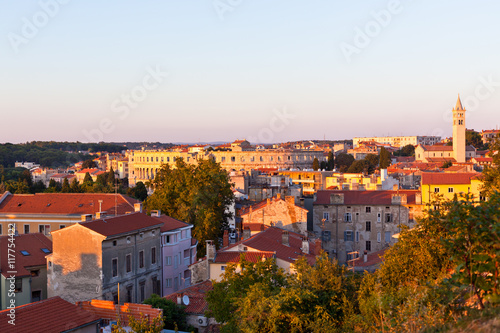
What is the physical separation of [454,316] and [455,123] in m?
112

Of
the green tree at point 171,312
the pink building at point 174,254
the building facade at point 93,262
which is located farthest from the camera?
the pink building at point 174,254

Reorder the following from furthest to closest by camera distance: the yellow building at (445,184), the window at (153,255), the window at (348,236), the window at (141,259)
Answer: the window at (348,236)
the yellow building at (445,184)
the window at (153,255)
the window at (141,259)

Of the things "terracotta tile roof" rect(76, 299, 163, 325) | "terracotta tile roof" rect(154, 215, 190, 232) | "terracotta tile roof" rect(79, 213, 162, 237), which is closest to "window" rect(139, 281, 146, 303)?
"terracotta tile roof" rect(79, 213, 162, 237)

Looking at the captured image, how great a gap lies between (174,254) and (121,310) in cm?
1209

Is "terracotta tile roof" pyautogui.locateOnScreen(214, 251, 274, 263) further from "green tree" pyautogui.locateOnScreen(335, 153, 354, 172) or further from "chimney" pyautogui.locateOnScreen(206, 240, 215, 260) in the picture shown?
"green tree" pyautogui.locateOnScreen(335, 153, 354, 172)

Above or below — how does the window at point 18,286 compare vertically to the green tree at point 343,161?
below

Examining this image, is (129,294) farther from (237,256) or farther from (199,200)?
(199,200)

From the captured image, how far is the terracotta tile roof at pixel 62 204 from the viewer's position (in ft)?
123

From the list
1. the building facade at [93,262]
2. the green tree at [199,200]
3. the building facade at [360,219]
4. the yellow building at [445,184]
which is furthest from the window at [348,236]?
the building facade at [93,262]

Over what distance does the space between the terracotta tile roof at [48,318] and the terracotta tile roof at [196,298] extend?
4336mm

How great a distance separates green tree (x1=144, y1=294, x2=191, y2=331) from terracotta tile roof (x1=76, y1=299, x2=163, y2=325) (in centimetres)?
78

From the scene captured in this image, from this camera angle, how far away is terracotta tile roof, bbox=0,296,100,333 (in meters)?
15.6

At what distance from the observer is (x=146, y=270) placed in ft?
91.5

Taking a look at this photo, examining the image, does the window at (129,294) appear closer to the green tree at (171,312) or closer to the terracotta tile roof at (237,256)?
the terracotta tile roof at (237,256)
